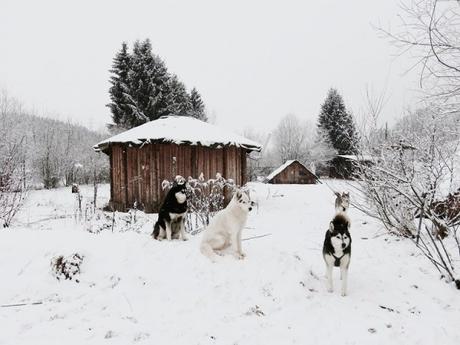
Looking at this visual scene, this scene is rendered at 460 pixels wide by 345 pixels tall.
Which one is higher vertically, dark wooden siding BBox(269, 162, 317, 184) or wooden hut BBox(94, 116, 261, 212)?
wooden hut BBox(94, 116, 261, 212)

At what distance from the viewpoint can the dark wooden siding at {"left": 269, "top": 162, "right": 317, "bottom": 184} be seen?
3638 cm

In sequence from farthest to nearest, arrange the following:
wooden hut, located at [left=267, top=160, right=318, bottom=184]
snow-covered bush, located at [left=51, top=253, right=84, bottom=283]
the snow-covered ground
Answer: wooden hut, located at [left=267, top=160, right=318, bottom=184] < snow-covered bush, located at [left=51, top=253, right=84, bottom=283] < the snow-covered ground

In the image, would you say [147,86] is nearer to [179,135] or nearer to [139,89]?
[139,89]

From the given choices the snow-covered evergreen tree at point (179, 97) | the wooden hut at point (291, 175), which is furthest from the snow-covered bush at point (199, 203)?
the wooden hut at point (291, 175)

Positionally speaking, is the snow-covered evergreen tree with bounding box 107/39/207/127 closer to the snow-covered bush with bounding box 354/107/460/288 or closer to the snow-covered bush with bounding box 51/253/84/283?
the snow-covered bush with bounding box 354/107/460/288

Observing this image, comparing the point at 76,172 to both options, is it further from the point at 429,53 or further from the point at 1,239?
the point at 429,53

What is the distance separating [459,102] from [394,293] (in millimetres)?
3458

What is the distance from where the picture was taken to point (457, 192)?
743 cm

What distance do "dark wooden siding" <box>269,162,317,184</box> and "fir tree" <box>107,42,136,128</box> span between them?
16.6m

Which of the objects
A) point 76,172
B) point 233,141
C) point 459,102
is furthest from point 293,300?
point 76,172

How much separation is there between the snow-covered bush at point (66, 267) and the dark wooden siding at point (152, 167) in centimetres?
845

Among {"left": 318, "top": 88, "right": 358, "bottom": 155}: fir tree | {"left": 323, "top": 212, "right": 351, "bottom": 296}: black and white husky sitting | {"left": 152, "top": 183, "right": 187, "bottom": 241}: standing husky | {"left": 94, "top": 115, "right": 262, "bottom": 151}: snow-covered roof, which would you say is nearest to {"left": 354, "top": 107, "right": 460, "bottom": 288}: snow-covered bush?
{"left": 323, "top": 212, "right": 351, "bottom": 296}: black and white husky sitting

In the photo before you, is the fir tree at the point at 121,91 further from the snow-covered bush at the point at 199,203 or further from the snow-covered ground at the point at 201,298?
the snow-covered ground at the point at 201,298

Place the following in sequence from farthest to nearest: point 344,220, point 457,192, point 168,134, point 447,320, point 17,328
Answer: point 168,134 → point 457,192 → point 344,220 → point 447,320 → point 17,328
